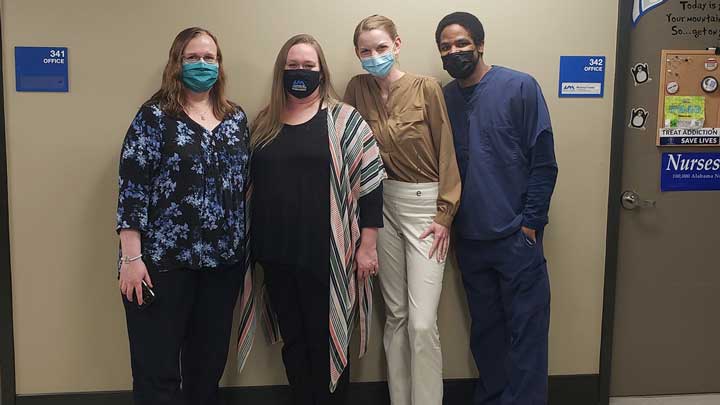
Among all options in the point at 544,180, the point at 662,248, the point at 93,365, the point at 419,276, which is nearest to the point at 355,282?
the point at 419,276

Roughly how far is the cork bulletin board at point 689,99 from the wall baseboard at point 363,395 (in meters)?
1.03

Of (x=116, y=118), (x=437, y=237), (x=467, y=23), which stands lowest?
(x=437, y=237)

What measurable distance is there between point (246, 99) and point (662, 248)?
68.8 inches

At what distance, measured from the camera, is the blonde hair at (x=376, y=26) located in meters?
2.01

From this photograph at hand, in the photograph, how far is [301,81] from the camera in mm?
1925

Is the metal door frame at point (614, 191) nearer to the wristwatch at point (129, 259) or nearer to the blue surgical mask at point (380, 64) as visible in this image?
the blue surgical mask at point (380, 64)

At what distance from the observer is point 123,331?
2291 mm

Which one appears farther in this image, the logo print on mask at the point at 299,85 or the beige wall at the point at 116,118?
the beige wall at the point at 116,118

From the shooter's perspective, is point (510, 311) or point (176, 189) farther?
point (510, 311)

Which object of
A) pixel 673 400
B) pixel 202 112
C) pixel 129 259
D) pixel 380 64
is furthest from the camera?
pixel 673 400

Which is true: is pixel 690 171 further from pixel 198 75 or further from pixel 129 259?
pixel 129 259

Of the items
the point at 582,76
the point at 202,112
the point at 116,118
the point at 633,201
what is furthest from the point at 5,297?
the point at 633,201

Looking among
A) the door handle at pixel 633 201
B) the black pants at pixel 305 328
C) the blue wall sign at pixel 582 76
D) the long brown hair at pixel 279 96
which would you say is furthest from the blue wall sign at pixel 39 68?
the door handle at pixel 633 201

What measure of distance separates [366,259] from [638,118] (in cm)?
124
